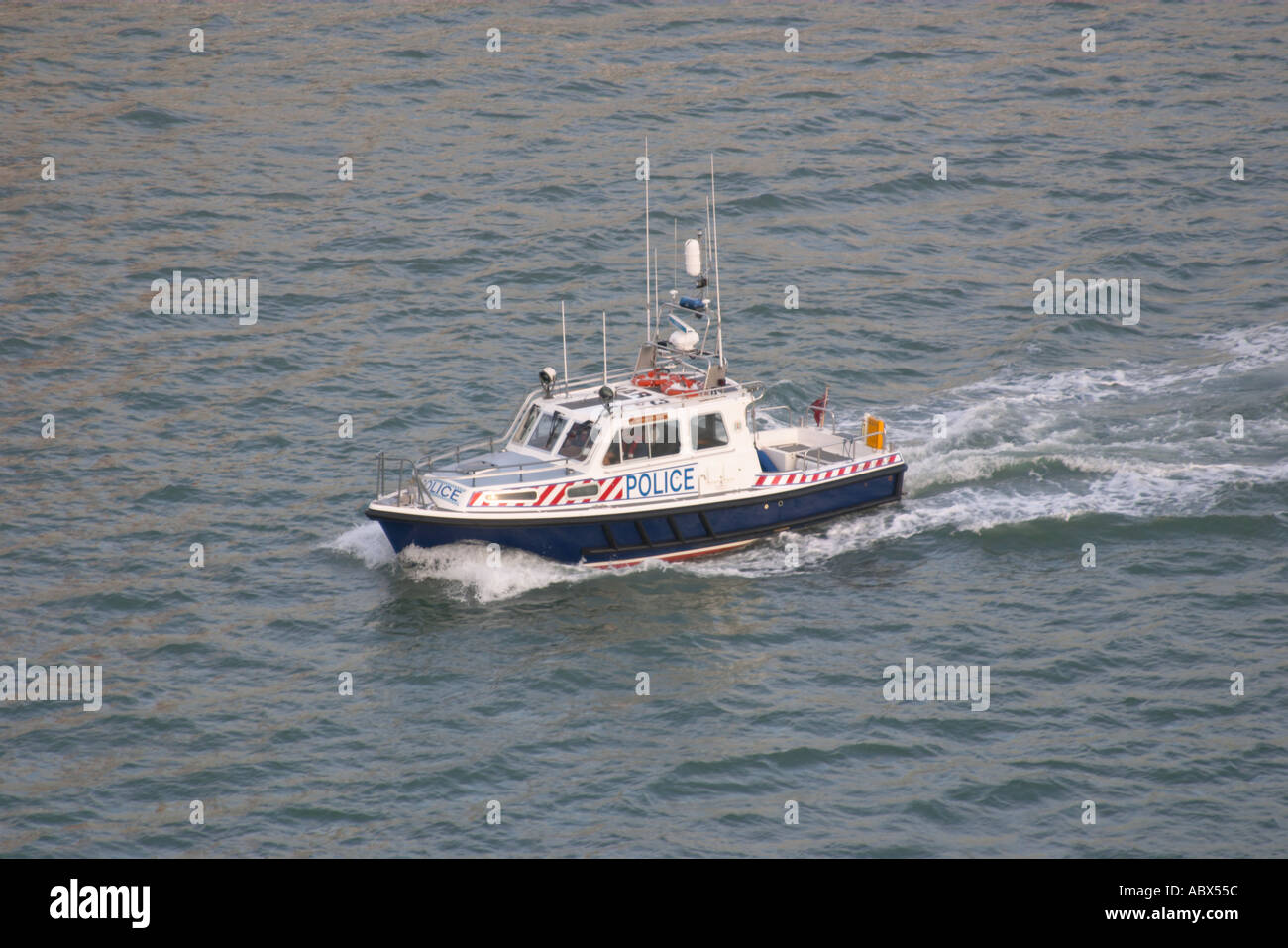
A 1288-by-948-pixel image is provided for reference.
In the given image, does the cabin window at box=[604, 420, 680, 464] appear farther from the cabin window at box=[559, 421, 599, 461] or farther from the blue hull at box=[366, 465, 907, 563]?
the blue hull at box=[366, 465, 907, 563]

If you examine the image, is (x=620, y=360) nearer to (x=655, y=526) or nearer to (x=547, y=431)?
(x=547, y=431)

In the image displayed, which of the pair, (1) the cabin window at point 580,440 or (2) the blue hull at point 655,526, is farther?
(1) the cabin window at point 580,440

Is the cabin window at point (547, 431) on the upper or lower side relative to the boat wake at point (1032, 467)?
upper

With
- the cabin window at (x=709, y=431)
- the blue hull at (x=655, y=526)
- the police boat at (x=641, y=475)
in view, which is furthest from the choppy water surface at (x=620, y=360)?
the cabin window at (x=709, y=431)

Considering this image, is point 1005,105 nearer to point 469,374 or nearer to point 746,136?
point 746,136

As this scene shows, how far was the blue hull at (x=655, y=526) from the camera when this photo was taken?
29.0m

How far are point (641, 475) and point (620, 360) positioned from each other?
27.2 feet

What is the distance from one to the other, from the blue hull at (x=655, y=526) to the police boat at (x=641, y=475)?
0.02 metres

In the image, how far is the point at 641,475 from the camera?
29.9 metres

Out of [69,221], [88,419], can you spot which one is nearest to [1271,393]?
[88,419]

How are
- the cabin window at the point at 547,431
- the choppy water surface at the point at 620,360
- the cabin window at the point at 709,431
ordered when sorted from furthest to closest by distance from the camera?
the cabin window at the point at 709,431 → the cabin window at the point at 547,431 → the choppy water surface at the point at 620,360

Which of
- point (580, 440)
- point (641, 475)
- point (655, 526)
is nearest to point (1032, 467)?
point (655, 526)

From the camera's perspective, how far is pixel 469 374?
3750 centimetres

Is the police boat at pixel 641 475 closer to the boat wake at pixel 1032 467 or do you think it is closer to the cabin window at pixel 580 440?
the cabin window at pixel 580 440
